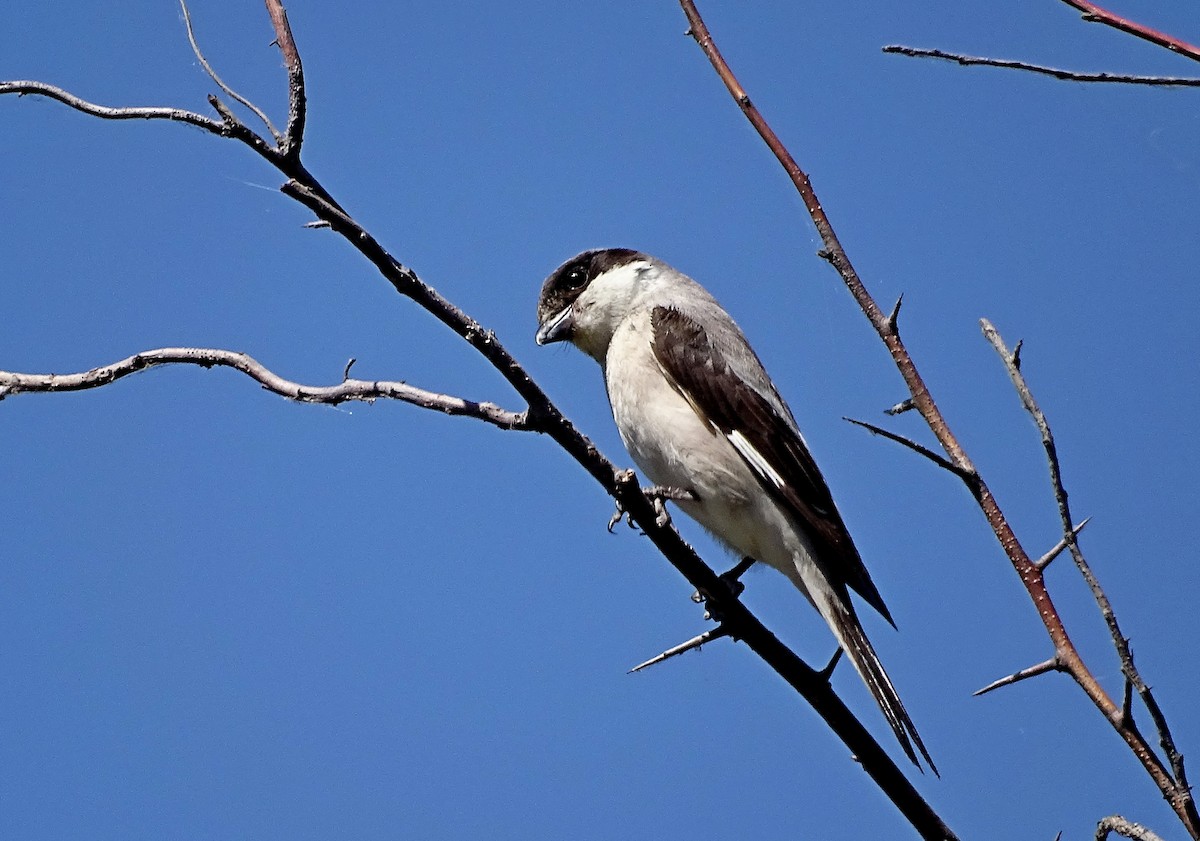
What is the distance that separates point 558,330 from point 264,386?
10.1 ft

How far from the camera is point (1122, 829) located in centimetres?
220

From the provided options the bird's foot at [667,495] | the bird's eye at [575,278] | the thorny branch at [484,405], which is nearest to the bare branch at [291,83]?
the thorny branch at [484,405]

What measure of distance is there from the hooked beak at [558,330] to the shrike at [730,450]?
38 cm

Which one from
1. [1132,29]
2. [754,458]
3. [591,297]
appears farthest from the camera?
[591,297]

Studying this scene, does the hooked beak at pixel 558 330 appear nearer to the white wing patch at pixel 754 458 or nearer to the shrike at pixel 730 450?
the shrike at pixel 730 450

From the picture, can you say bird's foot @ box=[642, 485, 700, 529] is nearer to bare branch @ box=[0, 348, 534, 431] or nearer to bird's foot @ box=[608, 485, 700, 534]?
bird's foot @ box=[608, 485, 700, 534]

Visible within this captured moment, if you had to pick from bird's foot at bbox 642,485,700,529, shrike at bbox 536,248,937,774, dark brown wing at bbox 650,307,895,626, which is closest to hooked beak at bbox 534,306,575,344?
shrike at bbox 536,248,937,774

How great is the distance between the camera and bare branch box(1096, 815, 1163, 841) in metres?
2.14

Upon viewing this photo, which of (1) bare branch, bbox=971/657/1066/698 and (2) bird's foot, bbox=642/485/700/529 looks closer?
(1) bare branch, bbox=971/657/1066/698

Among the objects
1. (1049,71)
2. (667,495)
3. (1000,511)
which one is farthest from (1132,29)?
(667,495)

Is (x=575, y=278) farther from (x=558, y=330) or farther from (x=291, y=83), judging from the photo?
(x=291, y=83)

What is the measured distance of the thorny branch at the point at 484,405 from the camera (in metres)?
2.45

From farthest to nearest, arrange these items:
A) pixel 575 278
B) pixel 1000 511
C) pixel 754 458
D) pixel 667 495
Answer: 1. pixel 575 278
2. pixel 754 458
3. pixel 667 495
4. pixel 1000 511

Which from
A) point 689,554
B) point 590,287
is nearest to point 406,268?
point 689,554
